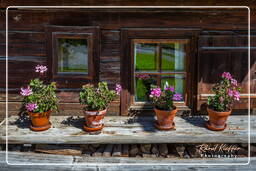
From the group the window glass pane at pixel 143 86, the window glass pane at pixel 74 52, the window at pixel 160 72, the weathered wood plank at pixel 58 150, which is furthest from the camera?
the window glass pane at pixel 74 52

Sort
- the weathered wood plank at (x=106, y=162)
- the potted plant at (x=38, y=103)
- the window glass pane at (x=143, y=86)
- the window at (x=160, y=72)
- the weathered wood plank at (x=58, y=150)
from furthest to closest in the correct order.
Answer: the window glass pane at (x=143, y=86)
the window at (x=160, y=72)
the weathered wood plank at (x=58, y=150)
the potted plant at (x=38, y=103)
the weathered wood plank at (x=106, y=162)

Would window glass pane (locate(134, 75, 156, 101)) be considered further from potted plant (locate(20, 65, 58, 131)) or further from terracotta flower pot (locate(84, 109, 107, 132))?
potted plant (locate(20, 65, 58, 131))

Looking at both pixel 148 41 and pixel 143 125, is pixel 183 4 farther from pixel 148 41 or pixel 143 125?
pixel 143 125

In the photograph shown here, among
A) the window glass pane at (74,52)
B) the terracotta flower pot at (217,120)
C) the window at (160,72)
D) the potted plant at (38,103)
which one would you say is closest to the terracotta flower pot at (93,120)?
the potted plant at (38,103)

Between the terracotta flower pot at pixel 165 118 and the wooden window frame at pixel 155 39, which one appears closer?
the terracotta flower pot at pixel 165 118

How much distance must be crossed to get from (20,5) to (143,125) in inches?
111

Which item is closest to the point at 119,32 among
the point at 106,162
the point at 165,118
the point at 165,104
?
the point at 165,104

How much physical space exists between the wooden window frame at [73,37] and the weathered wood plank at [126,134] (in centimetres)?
73

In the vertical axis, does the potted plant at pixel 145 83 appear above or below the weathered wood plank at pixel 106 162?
above

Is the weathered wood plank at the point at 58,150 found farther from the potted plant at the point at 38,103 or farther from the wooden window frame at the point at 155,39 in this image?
the wooden window frame at the point at 155,39

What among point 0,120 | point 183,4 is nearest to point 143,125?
point 183,4

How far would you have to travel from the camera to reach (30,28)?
3877 mm

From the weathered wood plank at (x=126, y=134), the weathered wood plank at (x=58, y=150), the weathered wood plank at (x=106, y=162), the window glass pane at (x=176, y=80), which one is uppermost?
the window glass pane at (x=176, y=80)

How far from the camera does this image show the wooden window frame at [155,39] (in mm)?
3852
